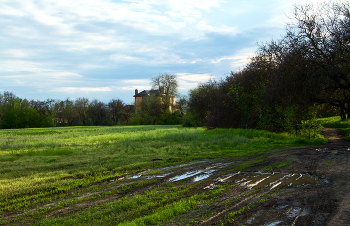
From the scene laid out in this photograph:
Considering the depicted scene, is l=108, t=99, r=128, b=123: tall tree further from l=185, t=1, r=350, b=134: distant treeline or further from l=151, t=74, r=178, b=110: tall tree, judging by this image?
l=185, t=1, r=350, b=134: distant treeline

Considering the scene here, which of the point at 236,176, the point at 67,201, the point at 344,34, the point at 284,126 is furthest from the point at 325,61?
the point at 67,201

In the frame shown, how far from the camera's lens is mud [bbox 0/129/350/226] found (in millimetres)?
3625

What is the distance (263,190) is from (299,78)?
37.8ft

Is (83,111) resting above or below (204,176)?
above

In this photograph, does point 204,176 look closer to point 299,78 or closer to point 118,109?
point 299,78

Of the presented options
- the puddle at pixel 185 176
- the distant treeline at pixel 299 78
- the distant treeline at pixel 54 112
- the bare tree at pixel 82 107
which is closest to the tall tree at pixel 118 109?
the distant treeline at pixel 54 112

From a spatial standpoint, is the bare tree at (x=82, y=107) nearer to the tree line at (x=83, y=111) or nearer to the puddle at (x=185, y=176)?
the tree line at (x=83, y=111)

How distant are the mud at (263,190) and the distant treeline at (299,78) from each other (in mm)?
7319

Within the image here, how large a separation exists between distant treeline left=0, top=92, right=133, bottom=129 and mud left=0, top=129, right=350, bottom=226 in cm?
6584

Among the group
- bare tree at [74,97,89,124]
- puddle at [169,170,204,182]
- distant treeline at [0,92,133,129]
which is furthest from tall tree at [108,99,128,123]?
puddle at [169,170,204,182]

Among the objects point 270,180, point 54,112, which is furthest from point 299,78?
point 54,112

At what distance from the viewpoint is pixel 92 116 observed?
7300cm

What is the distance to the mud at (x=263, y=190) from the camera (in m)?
3.62

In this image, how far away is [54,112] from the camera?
68.6 m
